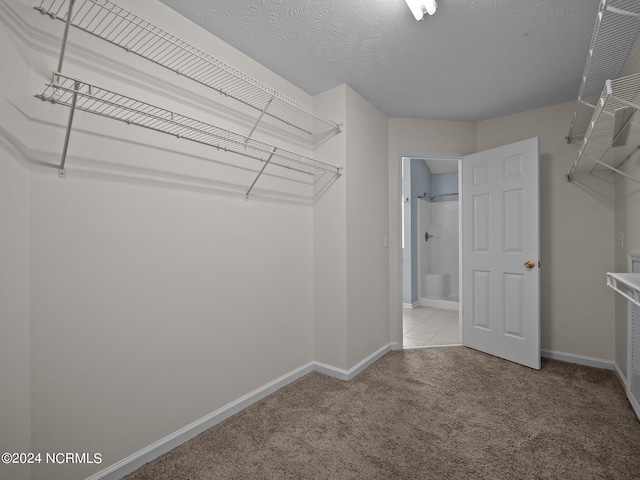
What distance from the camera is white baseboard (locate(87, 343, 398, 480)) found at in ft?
A: 4.67

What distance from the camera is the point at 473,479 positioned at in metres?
1.39

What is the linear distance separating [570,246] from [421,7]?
7.90 feet

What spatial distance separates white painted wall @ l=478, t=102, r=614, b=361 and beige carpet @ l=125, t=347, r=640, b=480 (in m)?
0.37

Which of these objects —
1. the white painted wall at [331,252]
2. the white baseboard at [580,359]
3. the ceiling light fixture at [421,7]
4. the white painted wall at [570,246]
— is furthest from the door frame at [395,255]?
the ceiling light fixture at [421,7]

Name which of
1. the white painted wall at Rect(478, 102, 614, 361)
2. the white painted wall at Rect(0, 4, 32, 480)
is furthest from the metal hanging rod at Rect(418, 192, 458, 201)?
the white painted wall at Rect(0, 4, 32, 480)

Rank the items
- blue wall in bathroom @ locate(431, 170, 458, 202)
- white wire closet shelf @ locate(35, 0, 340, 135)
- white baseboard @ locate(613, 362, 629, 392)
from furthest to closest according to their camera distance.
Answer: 1. blue wall in bathroom @ locate(431, 170, 458, 202)
2. white baseboard @ locate(613, 362, 629, 392)
3. white wire closet shelf @ locate(35, 0, 340, 135)

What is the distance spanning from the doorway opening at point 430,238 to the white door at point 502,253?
1.46m

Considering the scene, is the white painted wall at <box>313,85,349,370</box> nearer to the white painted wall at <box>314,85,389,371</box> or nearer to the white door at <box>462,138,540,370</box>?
the white painted wall at <box>314,85,389,371</box>

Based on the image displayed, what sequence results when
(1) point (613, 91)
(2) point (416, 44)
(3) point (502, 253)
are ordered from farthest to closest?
(3) point (502, 253)
(2) point (416, 44)
(1) point (613, 91)

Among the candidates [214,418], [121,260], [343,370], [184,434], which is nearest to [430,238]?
[343,370]

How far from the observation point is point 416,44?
6.28 ft

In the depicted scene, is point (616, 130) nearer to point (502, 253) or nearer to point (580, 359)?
point (502, 253)

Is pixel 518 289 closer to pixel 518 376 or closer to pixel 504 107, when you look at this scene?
pixel 518 376

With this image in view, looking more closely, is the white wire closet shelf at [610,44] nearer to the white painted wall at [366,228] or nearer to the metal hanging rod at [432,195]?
the white painted wall at [366,228]
